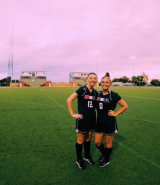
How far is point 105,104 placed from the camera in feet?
10.5

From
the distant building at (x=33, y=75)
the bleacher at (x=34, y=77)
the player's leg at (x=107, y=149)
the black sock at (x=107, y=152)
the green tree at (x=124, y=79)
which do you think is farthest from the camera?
the green tree at (x=124, y=79)

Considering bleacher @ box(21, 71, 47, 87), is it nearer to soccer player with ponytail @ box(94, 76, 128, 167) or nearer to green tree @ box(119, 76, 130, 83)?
soccer player with ponytail @ box(94, 76, 128, 167)

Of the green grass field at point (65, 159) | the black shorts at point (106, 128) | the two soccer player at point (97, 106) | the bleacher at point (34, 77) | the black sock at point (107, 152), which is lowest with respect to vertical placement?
the green grass field at point (65, 159)

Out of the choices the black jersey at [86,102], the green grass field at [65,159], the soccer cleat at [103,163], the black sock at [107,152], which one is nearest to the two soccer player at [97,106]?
the black jersey at [86,102]

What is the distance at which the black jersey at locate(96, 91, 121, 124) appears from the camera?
321cm

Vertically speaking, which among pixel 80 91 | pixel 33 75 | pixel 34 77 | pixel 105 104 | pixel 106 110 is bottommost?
pixel 106 110

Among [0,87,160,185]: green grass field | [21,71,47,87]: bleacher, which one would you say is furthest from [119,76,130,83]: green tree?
[0,87,160,185]: green grass field

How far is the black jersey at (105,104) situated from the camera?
321 cm

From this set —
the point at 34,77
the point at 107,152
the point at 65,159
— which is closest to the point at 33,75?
the point at 34,77

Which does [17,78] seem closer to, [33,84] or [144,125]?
[33,84]

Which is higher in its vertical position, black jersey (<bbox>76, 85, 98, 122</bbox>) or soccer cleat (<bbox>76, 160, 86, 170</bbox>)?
black jersey (<bbox>76, 85, 98, 122</bbox>)

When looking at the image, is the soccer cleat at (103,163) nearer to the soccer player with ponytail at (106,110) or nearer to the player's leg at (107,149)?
the player's leg at (107,149)

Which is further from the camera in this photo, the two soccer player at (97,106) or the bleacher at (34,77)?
the bleacher at (34,77)

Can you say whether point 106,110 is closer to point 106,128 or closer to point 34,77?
point 106,128
